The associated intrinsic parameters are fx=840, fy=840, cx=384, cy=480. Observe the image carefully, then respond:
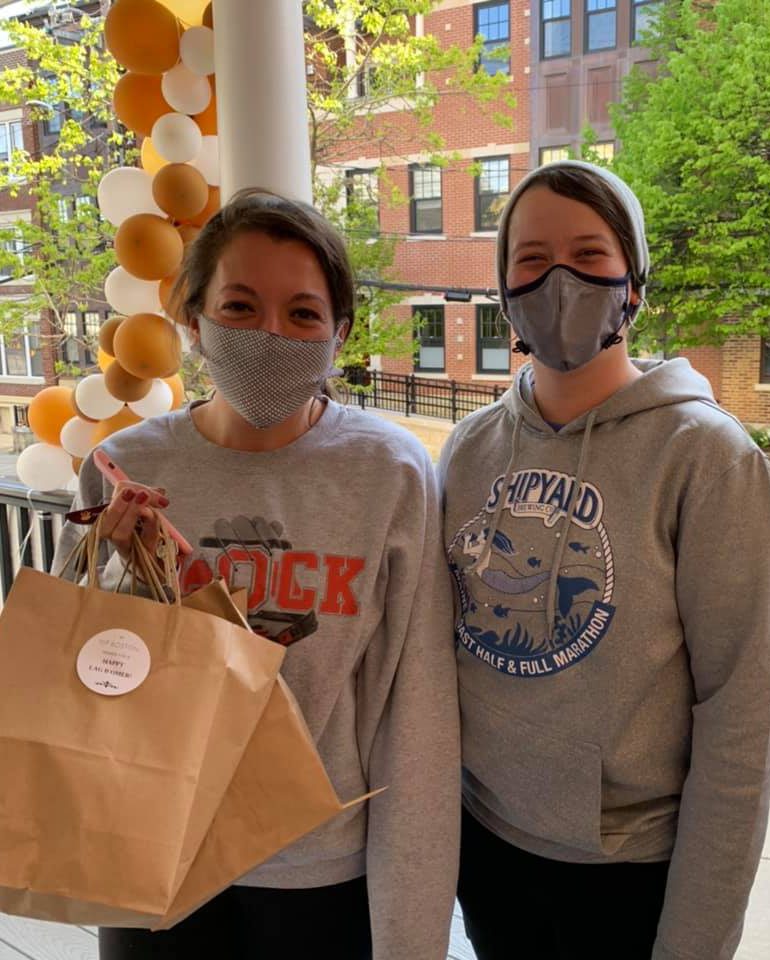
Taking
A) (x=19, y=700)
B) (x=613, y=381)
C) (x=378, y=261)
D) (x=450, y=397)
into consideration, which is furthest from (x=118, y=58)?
(x=19, y=700)

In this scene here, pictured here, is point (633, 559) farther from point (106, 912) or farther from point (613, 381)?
point (106, 912)

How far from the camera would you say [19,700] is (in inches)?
34.9

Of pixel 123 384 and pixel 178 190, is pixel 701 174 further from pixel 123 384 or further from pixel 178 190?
pixel 123 384

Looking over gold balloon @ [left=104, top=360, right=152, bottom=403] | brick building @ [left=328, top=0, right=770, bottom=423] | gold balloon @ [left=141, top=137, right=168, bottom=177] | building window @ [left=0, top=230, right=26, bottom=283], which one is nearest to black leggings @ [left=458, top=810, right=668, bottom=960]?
brick building @ [left=328, top=0, right=770, bottom=423]

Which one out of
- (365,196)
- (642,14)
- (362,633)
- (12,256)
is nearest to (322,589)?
(362,633)

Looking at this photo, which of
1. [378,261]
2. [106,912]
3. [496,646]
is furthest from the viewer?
[378,261]

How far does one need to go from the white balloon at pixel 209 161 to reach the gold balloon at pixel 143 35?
212mm

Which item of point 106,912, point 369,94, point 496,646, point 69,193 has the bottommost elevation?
point 106,912

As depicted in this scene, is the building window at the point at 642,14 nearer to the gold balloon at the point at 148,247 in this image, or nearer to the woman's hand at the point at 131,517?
the gold balloon at the point at 148,247

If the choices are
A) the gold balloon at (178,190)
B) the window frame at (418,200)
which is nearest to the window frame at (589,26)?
the window frame at (418,200)

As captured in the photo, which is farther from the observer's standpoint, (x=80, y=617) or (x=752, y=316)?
(x=752, y=316)

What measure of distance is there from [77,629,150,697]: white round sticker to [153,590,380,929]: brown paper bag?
145mm

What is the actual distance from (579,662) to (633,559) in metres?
0.15

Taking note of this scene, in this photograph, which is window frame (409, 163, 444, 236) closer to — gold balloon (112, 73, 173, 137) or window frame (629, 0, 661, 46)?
window frame (629, 0, 661, 46)
